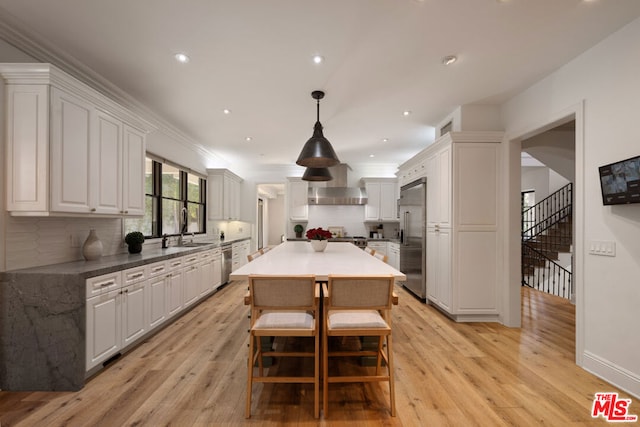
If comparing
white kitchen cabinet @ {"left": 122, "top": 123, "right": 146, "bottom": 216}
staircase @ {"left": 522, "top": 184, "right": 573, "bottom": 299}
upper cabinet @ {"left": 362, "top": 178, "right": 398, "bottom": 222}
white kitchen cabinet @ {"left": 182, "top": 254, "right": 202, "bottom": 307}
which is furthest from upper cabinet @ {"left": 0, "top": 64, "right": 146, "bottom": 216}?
staircase @ {"left": 522, "top": 184, "right": 573, "bottom": 299}

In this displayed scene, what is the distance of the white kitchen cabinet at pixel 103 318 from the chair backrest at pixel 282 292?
1.44m

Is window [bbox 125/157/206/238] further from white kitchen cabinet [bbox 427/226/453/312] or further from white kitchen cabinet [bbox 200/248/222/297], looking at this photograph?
white kitchen cabinet [bbox 427/226/453/312]

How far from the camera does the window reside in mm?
4191

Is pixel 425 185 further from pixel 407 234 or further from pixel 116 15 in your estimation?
pixel 116 15

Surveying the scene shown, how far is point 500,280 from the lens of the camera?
368 centimetres

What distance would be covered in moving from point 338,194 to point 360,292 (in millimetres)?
5199

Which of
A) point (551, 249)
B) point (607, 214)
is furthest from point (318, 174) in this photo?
point (551, 249)

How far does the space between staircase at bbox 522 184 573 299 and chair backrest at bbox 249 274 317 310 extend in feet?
18.2

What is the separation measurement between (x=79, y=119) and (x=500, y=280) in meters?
4.81

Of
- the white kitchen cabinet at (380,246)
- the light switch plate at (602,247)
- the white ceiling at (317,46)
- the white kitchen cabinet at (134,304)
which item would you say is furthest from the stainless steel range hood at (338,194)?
the light switch plate at (602,247)

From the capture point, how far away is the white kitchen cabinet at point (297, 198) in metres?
7.18

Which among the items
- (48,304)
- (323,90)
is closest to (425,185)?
(323,90)

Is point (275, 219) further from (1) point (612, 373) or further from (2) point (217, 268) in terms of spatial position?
(1) point (612, 373)

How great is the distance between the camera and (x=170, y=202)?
4816 mm
